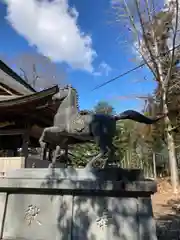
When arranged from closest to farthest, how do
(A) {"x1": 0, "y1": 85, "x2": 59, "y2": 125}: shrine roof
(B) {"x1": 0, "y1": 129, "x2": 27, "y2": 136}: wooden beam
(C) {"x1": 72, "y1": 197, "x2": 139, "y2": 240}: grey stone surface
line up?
(C) {"x1": 72, "y1": 197, "x2": 139, "y2": 240}: grey stone surface < (A) {"x1": 0, "y1": 85, "x2": 59, "y2": 125}: shrine roof < (B) {"x1": 0, "y1": 129, "x2": 27, "y2": 136}: wooden beam

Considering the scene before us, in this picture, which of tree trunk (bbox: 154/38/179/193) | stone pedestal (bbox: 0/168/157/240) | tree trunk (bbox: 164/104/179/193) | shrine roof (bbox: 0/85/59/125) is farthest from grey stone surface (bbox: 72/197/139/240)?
tree trunk (bbox: 164/104/179/193)

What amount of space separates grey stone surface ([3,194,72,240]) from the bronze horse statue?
0.78 metres

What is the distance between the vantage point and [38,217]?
4070mm

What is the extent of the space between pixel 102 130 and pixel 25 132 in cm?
620

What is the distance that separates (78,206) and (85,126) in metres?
1.39

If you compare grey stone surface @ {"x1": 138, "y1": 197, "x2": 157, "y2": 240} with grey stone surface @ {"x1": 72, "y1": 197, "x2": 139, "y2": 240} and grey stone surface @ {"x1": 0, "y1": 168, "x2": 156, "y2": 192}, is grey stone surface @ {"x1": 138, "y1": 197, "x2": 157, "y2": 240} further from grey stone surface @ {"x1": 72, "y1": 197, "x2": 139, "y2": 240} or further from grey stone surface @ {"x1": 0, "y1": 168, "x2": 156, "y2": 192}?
grey stone surface @ {"x1": 0, "y1": 168, "x2": 156, "y2": 192}

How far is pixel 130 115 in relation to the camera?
453cm

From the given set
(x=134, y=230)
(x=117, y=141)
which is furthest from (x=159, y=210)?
(x=117, y=141)

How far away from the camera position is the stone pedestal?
3.85 meters

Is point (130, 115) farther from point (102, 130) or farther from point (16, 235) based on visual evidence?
point (16, 235)

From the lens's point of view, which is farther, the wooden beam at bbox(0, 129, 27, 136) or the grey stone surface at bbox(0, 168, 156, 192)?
the wooden beam at bbox(0, 129, 27, 136)

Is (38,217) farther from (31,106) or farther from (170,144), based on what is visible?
(170,144)

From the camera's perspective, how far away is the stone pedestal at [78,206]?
3848 mm

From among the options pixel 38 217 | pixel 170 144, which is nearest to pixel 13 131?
pixel 38 217
